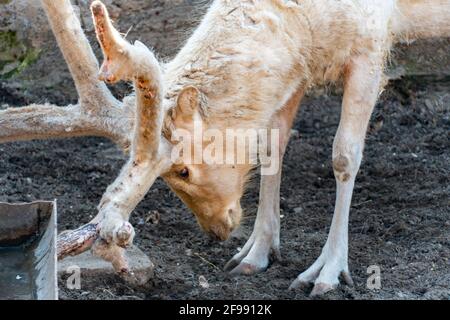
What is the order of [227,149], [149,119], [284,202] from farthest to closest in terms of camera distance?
[284,202], [227,149], [149,119]

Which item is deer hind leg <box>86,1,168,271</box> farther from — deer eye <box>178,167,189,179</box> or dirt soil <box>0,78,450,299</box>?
dirt soil <box>0,78,450,299</box>

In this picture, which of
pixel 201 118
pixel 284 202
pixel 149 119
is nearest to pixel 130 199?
pixel 149 119

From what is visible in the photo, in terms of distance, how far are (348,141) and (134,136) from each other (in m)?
1.57

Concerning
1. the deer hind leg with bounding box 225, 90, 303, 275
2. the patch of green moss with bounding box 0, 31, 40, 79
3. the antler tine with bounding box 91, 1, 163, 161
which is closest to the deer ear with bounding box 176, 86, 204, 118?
the antler tine with bounding box 91, 1, 163, 161

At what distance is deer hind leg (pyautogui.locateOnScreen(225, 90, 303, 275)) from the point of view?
19.1 feet

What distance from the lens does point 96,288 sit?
5.26m

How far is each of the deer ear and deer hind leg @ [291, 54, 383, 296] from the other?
106 cm

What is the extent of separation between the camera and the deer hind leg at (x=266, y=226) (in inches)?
229

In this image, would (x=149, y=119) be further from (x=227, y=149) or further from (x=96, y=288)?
(x=96, y=288)

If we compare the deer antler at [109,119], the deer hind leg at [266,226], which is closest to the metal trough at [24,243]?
the deer antler at [109,119]

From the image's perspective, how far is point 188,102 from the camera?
491cm

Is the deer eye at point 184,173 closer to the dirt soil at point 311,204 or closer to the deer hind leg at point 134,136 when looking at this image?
the deer hind leg at point 134,136

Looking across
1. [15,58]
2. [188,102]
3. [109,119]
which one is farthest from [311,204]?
[15,58]

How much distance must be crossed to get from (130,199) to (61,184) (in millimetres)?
2477
